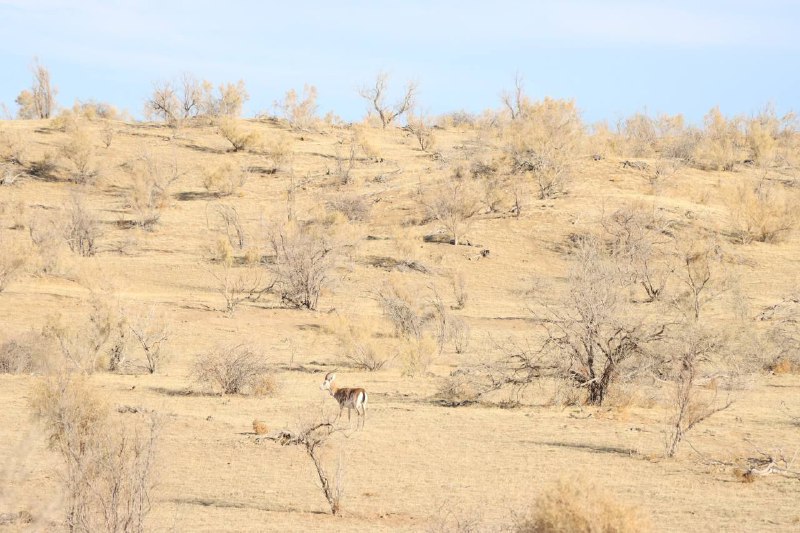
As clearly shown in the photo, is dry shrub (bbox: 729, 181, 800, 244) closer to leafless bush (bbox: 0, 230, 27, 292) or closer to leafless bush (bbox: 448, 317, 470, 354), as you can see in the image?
leafless bush (bbox: 448, 317, 470, 354)

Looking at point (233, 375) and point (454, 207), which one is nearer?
point (233, 375)

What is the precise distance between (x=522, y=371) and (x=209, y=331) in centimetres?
1139

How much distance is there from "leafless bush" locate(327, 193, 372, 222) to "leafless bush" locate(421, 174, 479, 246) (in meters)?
2.94

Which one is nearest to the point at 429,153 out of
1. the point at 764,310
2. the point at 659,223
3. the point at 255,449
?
the point at 659,223

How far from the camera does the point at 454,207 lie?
40938 millimetres

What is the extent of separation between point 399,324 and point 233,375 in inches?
329

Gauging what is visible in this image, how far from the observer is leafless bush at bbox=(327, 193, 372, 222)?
43.3 meters

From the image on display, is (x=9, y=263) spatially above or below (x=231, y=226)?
below

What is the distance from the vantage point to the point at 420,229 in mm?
41438

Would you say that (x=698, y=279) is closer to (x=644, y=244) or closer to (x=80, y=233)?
(x=644, y=244)

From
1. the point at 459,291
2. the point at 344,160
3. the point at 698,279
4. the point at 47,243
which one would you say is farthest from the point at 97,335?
the point at 344,160

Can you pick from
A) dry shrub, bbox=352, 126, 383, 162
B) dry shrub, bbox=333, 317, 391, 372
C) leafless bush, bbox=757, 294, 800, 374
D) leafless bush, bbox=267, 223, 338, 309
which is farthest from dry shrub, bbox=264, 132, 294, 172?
leafless bush, bbox=757, 294, 800, 374

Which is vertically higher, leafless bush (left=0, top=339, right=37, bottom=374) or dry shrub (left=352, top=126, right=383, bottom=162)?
dry shrub (left=352, top=126, right=383, bottom=162)

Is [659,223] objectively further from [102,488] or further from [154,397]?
[102,488]
